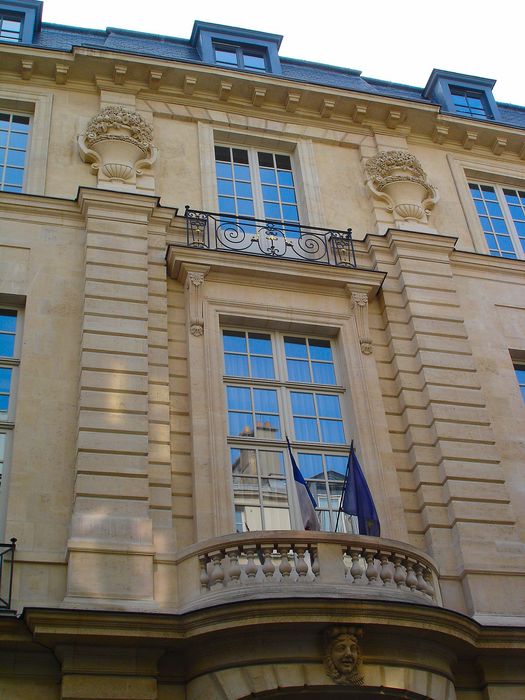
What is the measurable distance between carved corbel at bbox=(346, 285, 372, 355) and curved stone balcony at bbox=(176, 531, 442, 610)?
3833 millimetres

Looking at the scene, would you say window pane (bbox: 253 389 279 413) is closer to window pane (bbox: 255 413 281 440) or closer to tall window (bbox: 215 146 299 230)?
window pane (bbox: 255 413 281 440)

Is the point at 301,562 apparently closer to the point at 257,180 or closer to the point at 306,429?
the point at 306,429

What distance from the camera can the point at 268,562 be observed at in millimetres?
10094

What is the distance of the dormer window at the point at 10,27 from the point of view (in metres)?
17.1

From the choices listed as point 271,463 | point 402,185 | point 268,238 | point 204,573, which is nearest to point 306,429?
point 271,463

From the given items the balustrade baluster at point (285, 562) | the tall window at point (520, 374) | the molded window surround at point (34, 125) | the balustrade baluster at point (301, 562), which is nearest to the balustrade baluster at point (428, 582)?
the balustrade baluster at point (301, 562)

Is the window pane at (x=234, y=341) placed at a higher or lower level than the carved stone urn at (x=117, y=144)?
lower

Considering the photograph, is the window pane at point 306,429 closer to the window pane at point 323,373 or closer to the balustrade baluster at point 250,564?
the window pane at point 323,373

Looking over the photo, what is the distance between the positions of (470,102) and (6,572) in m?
14.4

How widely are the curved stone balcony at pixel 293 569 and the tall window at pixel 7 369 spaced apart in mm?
2739

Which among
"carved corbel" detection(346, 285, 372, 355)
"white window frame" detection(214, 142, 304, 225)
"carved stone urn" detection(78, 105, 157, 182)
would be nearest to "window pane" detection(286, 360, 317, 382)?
"carved corbel" detection(346, 285, 372, 355)

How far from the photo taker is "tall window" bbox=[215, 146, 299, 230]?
15.7 metres

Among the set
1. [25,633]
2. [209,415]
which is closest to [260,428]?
[209,415]

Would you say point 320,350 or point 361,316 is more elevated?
point 361,316
